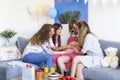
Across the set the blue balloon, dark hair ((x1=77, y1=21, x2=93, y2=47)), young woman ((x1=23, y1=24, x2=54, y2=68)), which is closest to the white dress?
dark hair ((x1=77, y1=21, x2=93, y2=47))

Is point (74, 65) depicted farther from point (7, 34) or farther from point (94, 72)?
point (7, 34)

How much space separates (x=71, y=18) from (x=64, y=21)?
19 centimetres

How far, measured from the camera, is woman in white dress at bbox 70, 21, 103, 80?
14.4 feet

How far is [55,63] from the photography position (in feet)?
15.4

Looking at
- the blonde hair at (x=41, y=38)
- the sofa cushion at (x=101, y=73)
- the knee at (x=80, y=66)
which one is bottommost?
the sofa cushion at (x=101, y=73)

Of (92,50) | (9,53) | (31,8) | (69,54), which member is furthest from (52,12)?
(92,50)

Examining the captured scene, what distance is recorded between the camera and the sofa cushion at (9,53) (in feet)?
15.9

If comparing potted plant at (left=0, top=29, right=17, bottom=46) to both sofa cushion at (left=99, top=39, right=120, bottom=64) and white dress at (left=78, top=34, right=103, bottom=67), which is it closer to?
white dress at (left=78, top=34, right=103, bottom=67)

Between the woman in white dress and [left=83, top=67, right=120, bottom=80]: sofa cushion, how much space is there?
0.12m

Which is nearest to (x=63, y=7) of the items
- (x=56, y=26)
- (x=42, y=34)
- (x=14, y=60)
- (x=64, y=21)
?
(x=64, y=21)

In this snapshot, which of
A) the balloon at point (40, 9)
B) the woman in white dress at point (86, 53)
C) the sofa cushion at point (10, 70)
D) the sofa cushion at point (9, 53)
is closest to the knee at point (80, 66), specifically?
the woman in white dress at point (86, 53)

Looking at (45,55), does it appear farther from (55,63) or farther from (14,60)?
(14,60)

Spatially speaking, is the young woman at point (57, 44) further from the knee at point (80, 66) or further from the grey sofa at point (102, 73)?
the grey sofa at point (102, 73)

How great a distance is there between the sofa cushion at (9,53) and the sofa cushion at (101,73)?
1.40 m
